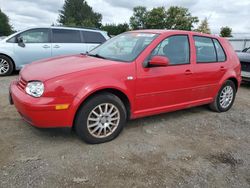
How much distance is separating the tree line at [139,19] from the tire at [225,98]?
32.5 metres

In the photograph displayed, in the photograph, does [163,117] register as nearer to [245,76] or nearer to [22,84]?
[22,84]

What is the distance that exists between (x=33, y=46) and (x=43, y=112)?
5587 mm

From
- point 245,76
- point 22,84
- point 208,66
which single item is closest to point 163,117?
point 208,66

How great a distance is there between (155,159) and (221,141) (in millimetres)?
1271

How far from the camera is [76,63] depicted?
12.1 feet

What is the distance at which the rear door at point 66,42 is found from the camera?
27.8 feet

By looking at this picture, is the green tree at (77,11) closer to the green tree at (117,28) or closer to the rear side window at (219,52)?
the green tree at (117,28)

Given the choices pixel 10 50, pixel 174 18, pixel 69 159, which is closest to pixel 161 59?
pixel 69 159

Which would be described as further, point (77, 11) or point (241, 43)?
point (77, 11)

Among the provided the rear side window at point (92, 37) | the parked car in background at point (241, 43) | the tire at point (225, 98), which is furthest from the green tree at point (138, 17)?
the tire at point (225, 98)

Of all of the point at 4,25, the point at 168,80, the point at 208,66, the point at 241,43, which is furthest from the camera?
the point at 4,25

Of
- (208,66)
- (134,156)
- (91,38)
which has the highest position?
(91,38)

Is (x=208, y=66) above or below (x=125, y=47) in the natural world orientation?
below

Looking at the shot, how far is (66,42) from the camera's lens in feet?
28.4
